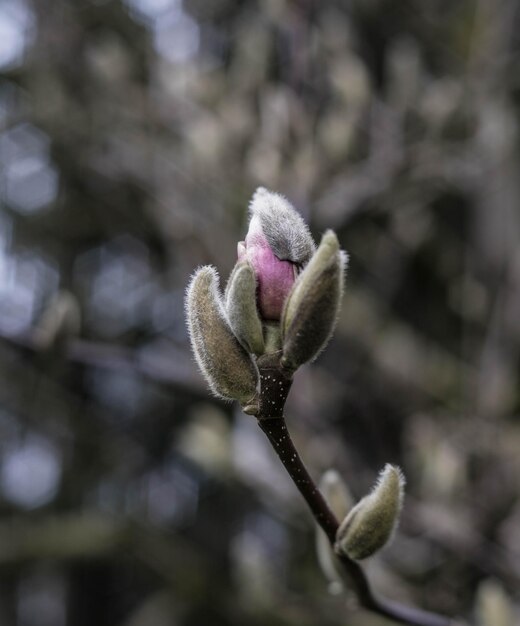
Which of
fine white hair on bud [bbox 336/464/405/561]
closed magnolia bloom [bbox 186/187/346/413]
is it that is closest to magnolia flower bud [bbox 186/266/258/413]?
closed magnolia bloom [bbox 186/187/346/413]

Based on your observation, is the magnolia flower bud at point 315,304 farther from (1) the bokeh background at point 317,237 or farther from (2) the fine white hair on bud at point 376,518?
(1) the bokeh background at point 317,237

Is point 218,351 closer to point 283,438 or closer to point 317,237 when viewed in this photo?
point 283,438

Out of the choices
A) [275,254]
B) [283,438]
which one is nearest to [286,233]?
[275,254]

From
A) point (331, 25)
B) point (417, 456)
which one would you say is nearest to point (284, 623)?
point (417, 456)

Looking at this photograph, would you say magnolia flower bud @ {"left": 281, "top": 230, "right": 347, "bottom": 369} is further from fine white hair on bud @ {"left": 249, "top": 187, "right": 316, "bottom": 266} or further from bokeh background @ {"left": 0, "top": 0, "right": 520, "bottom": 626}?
bokeh background @ {"left": 0, "top": 0, "right": 520, "bottom": 626}

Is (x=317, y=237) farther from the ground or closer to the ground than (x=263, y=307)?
closer to the ground

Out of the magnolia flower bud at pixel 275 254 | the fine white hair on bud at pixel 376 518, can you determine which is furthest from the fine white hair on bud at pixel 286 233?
the fine white hair on bud at pixel 376 518
